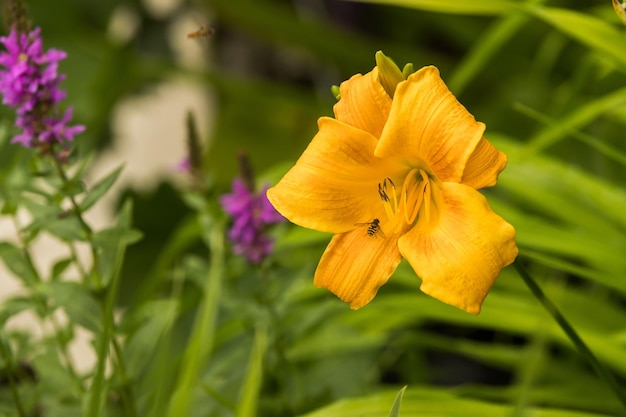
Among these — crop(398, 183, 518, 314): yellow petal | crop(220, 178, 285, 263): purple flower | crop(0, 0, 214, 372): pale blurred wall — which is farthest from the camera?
crop(0, 0, 214, 372): pale blurred wall

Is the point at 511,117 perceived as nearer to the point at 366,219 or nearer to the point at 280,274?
the point at 280,274

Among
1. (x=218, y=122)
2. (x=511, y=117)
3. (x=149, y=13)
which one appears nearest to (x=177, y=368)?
(x=511, y=117)

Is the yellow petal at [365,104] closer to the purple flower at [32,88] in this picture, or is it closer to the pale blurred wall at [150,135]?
the purple flower at [32,88]

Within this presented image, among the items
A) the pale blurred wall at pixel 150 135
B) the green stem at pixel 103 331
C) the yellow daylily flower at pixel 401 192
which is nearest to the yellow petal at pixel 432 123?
the yellow daylily flower at pixel 401 192

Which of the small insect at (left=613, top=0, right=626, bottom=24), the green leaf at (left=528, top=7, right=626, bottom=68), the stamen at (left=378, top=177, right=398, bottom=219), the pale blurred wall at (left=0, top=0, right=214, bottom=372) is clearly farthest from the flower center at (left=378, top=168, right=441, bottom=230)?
the pale blurred wall at (left=0, top=0, right=214, bottom=372)

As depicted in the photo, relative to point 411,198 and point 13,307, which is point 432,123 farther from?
point 13,307

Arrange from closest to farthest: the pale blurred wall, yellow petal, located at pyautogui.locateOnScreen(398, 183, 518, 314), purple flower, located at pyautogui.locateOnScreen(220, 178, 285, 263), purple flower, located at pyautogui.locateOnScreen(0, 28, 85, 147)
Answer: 1. yellow petal, located at pyautogui.locateOnScreen(398, 183, 518, 314)
2. purple flower, located at pyautogui.locateOnScreen(0, 28, 85, 147)
3. purple flower, located at pyautogui.locateOnScreen(220, 178, 285, 263)
4. the pale blurred wall

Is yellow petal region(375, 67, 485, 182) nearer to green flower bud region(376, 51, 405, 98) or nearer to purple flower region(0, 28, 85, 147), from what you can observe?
green flower bud region(376, 51, 405, 98)
